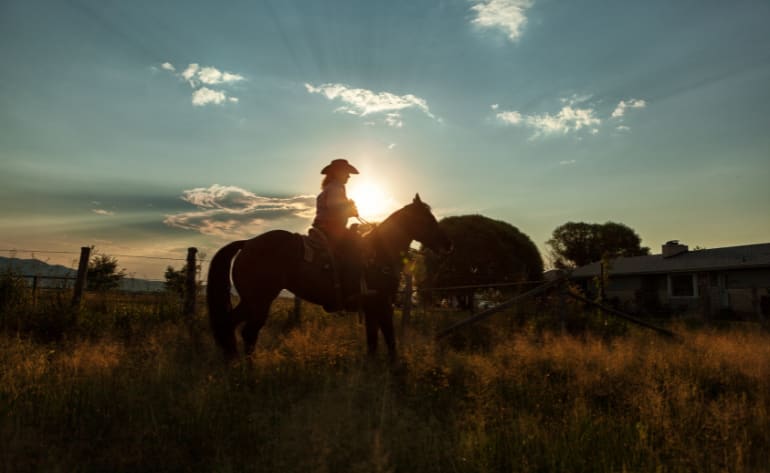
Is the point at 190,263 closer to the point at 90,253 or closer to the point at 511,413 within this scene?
the point at 90,253

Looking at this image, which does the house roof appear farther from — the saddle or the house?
the saddle

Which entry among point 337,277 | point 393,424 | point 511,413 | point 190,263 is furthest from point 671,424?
point 190,263

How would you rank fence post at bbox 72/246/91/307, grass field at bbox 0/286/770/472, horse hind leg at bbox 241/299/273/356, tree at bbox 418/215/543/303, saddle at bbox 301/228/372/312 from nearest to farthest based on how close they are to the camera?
grass field at bbox 0/286/770/472 → horse hind leg at bbox 241/299/273/356 → saddle at bbox 301/228/372/312 → fence post at bbox 72/246/91/307 → tree at bbox 418/215/543/303

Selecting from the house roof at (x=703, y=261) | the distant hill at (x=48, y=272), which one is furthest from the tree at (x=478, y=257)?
the distant hill at (x=48, y=272)

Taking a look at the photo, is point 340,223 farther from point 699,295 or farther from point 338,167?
point 699,295

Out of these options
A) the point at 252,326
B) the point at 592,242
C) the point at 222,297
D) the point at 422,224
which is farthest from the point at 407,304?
the point at 592,242

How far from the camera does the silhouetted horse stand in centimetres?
653

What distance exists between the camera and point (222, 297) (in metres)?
6.62

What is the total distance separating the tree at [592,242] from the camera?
206 ft

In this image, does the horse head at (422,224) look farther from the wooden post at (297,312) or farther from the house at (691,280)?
the house at (691,280)

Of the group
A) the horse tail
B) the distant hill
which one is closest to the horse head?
the horse tail

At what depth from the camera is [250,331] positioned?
652 centimetres

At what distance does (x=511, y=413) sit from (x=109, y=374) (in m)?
4.78

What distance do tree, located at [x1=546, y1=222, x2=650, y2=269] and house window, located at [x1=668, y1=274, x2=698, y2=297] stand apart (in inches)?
1081
